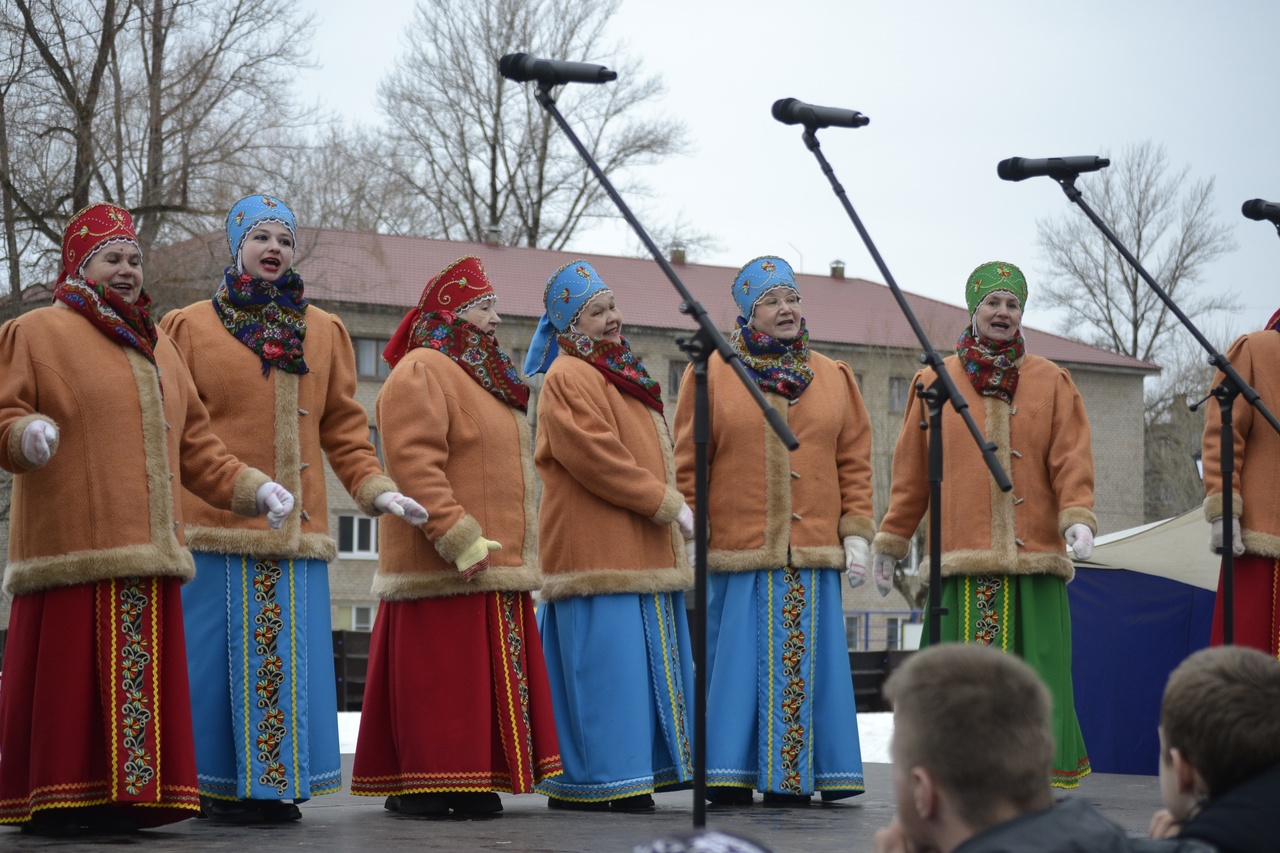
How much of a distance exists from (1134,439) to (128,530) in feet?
136

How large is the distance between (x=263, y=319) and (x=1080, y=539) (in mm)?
3411

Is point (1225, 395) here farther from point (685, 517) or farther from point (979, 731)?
point (979, 731)

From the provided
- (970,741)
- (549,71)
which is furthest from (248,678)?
(970,741)

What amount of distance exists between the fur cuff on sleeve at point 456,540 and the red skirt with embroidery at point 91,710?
1.18 metres

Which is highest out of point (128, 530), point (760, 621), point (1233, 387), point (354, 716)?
point (1233, 387)

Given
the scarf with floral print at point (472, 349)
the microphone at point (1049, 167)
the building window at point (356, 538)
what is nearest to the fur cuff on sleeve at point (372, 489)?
the scarf with floral print at point (472, 349)

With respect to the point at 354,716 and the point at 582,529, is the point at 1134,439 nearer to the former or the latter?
the point at 354,716

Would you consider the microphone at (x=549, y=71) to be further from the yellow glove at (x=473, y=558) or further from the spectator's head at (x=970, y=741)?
the spectator's head at (x=970, y=741)

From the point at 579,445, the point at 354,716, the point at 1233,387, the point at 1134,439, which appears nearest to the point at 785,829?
the point at 579,445

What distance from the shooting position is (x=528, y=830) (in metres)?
5.82

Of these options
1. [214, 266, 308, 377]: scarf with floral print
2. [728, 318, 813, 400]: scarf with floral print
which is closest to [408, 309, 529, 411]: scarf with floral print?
[214, 266, 308, 377]: scarf with floral print

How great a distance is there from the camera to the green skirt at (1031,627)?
279 inches

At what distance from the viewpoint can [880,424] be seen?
35906 millimetres

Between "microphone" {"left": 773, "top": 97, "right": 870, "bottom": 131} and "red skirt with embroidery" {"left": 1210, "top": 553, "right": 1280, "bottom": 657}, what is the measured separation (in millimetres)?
2835
